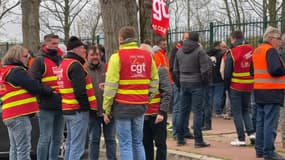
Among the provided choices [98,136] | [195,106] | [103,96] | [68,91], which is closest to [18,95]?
[68,91]

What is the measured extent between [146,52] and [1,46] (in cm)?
1850

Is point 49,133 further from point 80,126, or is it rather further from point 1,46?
point 1,46

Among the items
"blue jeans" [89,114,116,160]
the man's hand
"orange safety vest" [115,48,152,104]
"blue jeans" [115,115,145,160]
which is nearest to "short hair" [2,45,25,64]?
"blue jeans" [89,114,116,160]

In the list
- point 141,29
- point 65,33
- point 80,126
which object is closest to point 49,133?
point 80,126

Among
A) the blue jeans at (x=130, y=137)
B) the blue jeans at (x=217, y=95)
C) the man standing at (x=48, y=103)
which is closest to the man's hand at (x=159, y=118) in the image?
the blue jeans at (x=130, y=137)

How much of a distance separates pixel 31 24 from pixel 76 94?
11488mm

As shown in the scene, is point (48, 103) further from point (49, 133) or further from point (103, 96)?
point (103, 96)

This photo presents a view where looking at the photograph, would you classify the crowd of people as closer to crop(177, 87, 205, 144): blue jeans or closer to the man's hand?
the man's hand

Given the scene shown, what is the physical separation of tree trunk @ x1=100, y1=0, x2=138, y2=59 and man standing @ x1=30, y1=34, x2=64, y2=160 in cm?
202

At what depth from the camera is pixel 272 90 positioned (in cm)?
768

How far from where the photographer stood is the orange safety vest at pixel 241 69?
906 centimetres

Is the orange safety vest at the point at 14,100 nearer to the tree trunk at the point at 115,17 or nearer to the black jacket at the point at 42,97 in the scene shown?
the black jacket at the point at 42,97

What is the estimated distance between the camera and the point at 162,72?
7.54 metres

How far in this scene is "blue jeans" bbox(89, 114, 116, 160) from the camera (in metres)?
7.89
